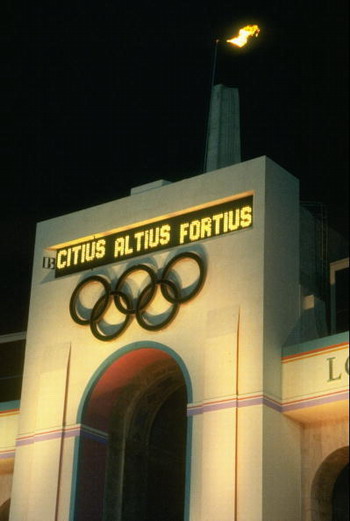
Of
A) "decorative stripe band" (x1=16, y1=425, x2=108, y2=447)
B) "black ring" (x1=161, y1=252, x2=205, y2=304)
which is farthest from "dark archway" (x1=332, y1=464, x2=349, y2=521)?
"decorative stripe band" (x1=16, y1=425, x2=108, y2=447)

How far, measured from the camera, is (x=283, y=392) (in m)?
25.7

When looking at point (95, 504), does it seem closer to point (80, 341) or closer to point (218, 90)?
point (80, 341)

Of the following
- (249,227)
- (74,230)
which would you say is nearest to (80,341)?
(74,230)

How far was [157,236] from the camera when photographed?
28234 mm

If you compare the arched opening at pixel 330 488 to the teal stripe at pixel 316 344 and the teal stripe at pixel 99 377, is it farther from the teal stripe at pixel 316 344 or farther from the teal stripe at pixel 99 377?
the teal stripe at pixel 99 377

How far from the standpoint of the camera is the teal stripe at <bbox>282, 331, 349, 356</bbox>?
25.3m

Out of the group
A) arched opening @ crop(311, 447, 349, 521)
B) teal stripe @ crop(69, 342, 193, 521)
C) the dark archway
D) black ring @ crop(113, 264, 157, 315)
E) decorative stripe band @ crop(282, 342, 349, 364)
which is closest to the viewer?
decorative stripe band @ crop(282, 342, 349, 364)

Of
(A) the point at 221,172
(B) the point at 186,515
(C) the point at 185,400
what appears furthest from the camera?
(C) the point at 185,400

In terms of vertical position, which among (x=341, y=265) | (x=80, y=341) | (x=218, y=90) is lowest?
(x=80, y=341)

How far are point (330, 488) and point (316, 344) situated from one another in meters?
2.91

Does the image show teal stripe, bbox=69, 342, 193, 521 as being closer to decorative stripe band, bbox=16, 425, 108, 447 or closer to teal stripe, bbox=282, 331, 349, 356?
decorative stripe band, bbox=16, 425, 108, 447

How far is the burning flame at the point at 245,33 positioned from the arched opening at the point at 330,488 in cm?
1039

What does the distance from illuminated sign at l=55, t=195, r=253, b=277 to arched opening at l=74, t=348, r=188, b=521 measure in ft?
8.06

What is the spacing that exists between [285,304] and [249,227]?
1.77 m
